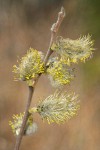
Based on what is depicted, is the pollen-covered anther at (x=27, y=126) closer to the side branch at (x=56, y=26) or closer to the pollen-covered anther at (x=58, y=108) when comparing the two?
the pollen-covered anther at (x=58, y=108)

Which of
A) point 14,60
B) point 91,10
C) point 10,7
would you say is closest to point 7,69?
point 14,60

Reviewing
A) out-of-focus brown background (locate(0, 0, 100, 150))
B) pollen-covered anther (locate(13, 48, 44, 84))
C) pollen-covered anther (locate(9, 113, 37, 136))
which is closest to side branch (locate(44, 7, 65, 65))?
pollen-covered anther (locate(13, 48, 44, 84))

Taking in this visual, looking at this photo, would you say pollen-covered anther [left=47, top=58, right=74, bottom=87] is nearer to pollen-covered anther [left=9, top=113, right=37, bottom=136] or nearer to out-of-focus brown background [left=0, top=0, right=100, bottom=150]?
pollen-covered anther [left=9, top=113, right=37, bottom=136]

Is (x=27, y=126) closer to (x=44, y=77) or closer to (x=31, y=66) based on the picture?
(x=31, y=66)

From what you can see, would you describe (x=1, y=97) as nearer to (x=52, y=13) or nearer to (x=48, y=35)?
(x=48, y=35)

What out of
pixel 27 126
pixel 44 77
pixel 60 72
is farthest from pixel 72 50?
pixel 44 77

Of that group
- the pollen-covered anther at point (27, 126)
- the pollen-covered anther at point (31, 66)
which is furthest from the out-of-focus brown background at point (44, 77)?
the pollen-covered anther at point (31, 66)
